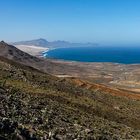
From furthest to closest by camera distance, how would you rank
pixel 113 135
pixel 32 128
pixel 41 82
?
pixel 41 82 → pixel 113 135 → pixel 32 128

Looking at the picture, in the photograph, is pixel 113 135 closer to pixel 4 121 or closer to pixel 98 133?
pixel 98 133

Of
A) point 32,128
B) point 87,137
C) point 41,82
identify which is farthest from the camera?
point 41,82

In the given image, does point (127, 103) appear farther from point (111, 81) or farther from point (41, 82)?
point (111, 81)

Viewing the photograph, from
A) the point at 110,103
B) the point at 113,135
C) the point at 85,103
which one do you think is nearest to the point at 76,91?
the point at 110,103

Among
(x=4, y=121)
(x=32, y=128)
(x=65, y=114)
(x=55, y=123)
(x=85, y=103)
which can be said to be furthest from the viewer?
(x=85, y=103)

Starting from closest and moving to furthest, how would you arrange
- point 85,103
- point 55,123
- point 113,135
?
1. point 55,123
2. point 113,135
3. point 85,103

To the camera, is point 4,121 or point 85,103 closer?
point 4,121

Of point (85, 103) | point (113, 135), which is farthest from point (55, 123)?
point (85, 103)

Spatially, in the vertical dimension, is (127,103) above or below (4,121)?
below

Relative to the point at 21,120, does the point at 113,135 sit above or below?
below
